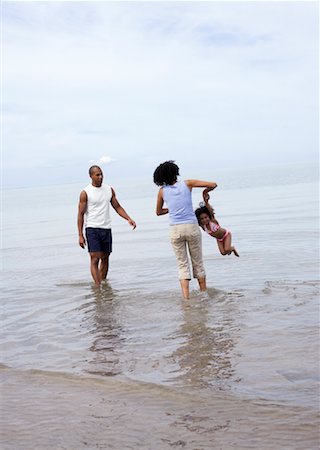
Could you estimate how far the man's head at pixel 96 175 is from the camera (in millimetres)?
8727

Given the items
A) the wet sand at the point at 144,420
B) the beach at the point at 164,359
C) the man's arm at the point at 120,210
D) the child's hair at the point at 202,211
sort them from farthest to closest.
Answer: the man's arm at the point at 120,210 → the child's hair at the point at 202,211 → the beach at the point at 164,359 → the wet sand at the point at 144,420

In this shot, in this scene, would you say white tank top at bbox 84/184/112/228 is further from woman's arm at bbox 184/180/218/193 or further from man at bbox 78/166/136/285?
woman's arm at bbox 184/180/218/193

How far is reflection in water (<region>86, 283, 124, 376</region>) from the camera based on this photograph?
5.01 meters

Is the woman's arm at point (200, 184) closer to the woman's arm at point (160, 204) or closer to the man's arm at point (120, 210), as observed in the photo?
the woman's arm at point (160, 204)

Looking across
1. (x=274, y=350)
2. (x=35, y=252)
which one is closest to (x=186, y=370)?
(x=274, y=350)

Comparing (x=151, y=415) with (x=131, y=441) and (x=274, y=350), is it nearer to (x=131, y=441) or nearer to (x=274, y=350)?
(x=131, y=441)

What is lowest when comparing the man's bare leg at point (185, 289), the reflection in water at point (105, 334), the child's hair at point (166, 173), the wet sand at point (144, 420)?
the reflection in water at point (105, 334)

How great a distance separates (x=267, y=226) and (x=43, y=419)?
1324 cm

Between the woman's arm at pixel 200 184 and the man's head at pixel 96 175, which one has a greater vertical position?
the man's head at pixel 96 175

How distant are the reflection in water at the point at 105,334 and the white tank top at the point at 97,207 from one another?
112 centimetres

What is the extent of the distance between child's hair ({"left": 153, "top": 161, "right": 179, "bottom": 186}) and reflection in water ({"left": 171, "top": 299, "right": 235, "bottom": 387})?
5.80 ft

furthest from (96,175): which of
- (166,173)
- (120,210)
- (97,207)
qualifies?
(166,173)

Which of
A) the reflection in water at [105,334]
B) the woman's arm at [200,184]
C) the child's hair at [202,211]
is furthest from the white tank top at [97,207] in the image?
the woman's arm at [200,184]

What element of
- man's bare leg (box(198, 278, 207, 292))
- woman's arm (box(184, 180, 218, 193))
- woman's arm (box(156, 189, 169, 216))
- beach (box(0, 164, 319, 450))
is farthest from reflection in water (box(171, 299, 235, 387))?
woman's arm (box(184, 180, 218, 193))
